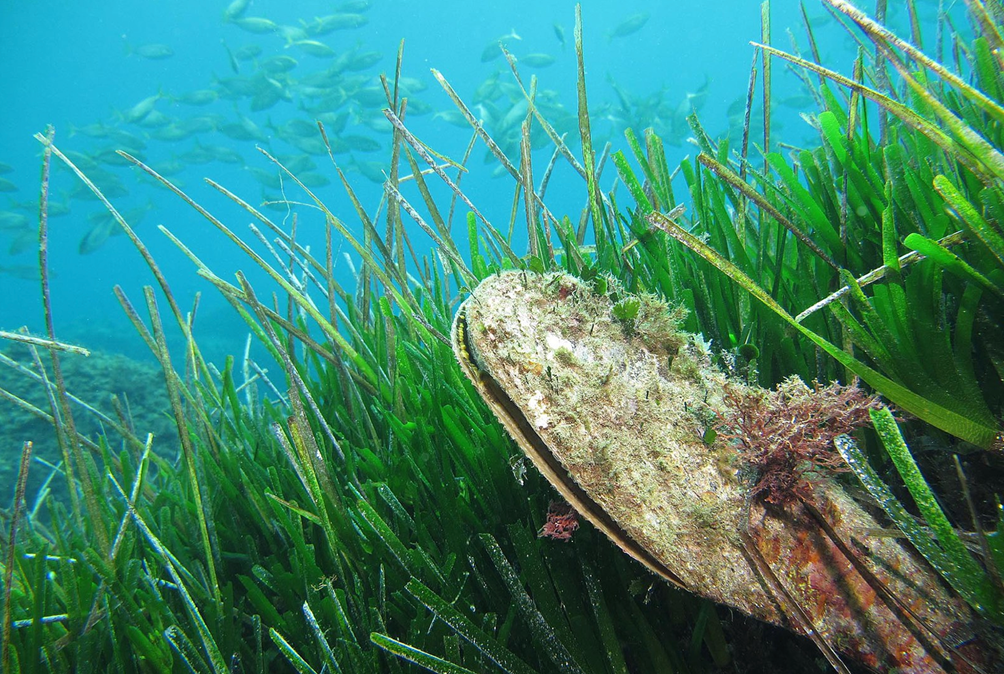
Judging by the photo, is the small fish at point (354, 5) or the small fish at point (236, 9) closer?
the small fish at point (236, 9)

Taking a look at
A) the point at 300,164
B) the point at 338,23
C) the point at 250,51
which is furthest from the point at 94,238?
the point at 338,23

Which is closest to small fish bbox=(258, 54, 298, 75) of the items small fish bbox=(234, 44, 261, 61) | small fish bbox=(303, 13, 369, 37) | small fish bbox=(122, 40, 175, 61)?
small fish bbox=(234, 44, 261, 61)

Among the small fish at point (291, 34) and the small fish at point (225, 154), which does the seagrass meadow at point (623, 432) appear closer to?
the small fish at point (225, 154)

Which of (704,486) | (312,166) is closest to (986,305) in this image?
(704,486)

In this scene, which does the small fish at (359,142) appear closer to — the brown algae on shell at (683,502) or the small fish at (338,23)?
the small fish at (338,23)

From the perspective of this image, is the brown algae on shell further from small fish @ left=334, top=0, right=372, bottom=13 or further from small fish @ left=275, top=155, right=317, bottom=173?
small fish @ left=334, top=0, right=372, bottom=13

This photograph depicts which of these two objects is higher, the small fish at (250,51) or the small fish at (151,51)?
the small fish at (151,51)

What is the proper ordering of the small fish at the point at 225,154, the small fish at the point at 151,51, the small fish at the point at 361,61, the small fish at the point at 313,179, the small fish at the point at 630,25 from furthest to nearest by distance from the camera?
the small fish at the point at 630,25 → the small fish at the point at 151,51 → the small fish at the point at 361,61 → the small fish at the point at 225,154 → the small fish at the point at 313,179

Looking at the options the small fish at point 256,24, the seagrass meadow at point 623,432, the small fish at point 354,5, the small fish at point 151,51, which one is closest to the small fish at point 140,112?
the small fish at point 151,51

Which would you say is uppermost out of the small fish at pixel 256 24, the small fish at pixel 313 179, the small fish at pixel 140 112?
the small fish at pixel 256 24

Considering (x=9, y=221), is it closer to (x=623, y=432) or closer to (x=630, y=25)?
(x=630, y=25)

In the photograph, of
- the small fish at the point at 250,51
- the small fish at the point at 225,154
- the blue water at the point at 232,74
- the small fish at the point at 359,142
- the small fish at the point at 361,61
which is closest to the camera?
the small fish at the point at 359,142
